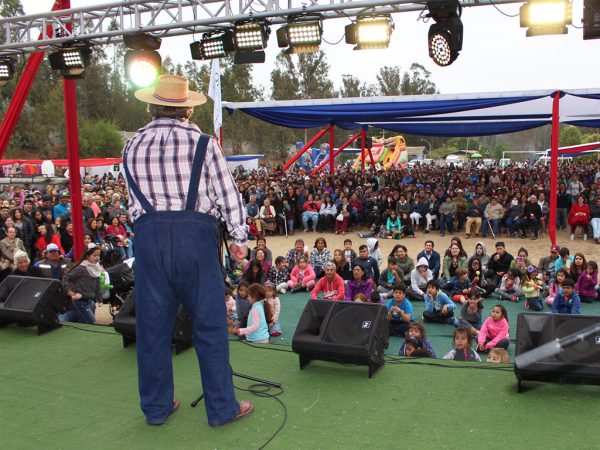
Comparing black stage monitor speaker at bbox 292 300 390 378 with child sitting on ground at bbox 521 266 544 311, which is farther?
child sitting on ground at bbox 521 266 544 311

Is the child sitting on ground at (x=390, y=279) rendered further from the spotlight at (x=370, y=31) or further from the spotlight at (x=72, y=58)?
the spotlight at (x=72, y=58)

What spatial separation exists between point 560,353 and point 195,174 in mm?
1842

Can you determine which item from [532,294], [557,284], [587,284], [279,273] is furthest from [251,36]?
[587,284]

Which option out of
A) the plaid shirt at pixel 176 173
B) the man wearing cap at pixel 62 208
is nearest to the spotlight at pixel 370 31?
the plaid shirt at pixel 176 173

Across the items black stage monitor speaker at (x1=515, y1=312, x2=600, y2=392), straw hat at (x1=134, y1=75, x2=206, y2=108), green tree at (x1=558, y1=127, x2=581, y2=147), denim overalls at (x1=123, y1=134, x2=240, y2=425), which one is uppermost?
green tree at (x1=558, y1=127, x2=581, y2=147)

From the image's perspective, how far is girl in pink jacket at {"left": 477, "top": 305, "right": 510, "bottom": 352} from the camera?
16.2 feet

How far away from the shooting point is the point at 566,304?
19.1ft

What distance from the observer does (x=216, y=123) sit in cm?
1098

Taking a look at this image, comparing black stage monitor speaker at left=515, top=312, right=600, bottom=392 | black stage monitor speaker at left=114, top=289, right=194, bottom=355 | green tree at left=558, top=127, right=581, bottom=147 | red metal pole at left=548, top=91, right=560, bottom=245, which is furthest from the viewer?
green tree at left=558, top=127, right=581, bottom=147

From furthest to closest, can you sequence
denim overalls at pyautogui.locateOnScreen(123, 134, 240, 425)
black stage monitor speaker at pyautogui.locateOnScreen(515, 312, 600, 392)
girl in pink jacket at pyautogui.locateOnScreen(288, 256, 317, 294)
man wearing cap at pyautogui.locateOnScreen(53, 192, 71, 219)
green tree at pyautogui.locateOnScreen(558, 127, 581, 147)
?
green tree at pyautogui.locateOnScreen(558, 127, 581, 147), man wearing cap at pyautogui.locateOnScreen(53, 192, 71, 219), girl in pink jacket at pyautogui.locateOnScreen(288, 256, 317, 294), black stage monitor speaker at pyautogui.locateOnScreen(515, 312, 600, 392), denim overalls at pyautogui.locateOnScreen(123, 134, 240, 425)

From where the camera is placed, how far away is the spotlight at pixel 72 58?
6242 mm

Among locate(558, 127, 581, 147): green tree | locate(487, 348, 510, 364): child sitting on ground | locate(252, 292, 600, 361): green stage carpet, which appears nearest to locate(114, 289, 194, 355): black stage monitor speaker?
locate(252, 292, 600, 361): green stage carpet

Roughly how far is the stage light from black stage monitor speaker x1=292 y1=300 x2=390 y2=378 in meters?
3.97

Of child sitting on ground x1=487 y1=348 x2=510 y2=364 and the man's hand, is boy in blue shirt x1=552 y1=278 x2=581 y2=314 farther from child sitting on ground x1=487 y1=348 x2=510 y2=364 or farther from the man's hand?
the man's hand
